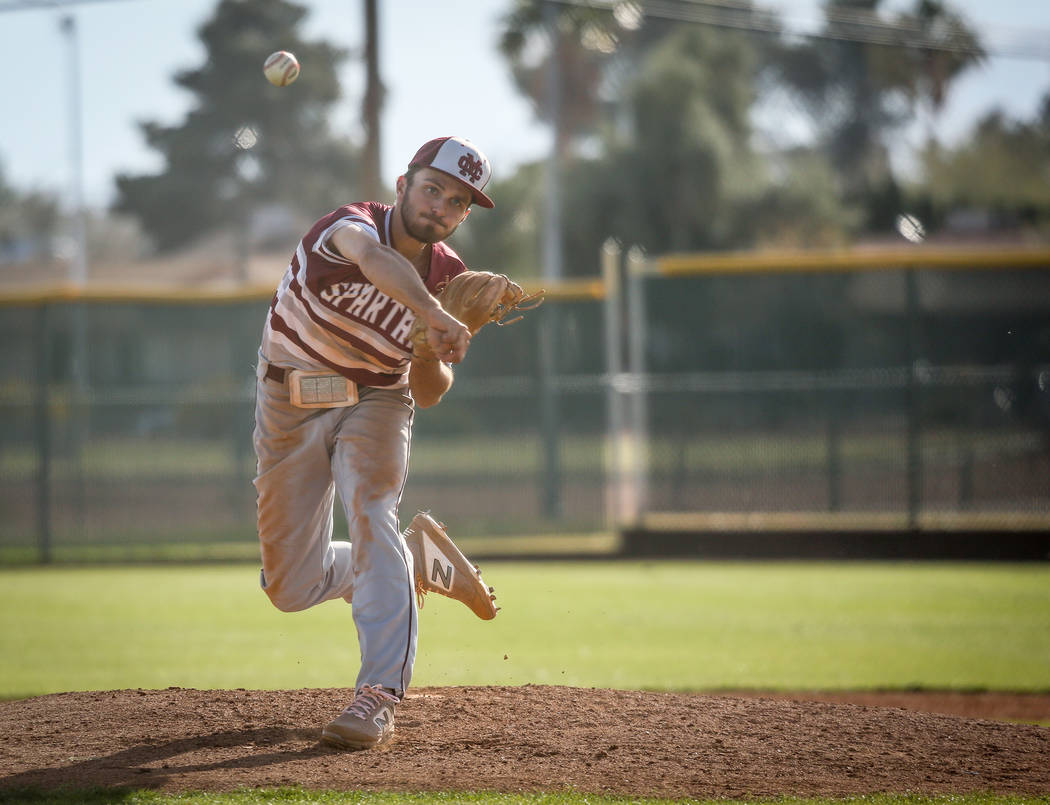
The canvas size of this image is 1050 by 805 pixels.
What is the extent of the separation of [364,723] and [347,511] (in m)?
0.75

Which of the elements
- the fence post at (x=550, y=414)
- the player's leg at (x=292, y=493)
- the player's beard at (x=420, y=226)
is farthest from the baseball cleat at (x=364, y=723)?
the fence post at (x=550, y=414)

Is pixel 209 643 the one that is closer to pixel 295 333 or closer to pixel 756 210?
pixel 295 333

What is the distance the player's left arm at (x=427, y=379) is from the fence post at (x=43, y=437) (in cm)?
937

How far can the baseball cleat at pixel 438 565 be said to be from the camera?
5141 millimetres

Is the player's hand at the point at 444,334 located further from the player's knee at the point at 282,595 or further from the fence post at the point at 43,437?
the fence post at the point at 43,437

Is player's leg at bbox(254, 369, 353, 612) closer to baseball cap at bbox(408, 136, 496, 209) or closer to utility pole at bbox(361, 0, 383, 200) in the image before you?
baseball cap at bbox(408, 136, 496, 209)

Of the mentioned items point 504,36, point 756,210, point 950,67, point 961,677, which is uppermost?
point 950,67

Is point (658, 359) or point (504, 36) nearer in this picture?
point (658, 359)

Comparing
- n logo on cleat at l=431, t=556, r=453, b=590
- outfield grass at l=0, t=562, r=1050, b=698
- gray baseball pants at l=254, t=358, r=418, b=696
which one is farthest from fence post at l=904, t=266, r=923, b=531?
gray baseball pants at l=254, t=358, r=418, b=696

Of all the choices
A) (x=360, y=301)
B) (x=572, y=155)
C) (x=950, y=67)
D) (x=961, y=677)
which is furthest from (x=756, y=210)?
(x=360, y=301)

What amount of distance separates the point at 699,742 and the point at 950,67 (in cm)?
5306

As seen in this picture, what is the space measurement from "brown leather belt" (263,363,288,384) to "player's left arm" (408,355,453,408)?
1.56 ft

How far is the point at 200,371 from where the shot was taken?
13.7 metres

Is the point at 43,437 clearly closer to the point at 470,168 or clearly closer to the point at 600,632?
the point at 600,632
